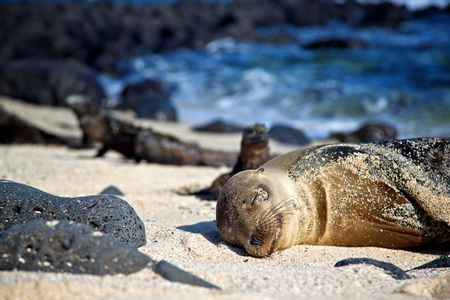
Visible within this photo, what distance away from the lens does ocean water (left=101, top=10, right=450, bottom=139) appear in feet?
41.7

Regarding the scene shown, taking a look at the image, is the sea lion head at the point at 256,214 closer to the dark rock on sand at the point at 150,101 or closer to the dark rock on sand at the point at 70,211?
the dark rock on sand at the point at 70,211

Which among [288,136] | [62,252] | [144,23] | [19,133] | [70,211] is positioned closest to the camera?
[62,252]

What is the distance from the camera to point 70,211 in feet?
10.4

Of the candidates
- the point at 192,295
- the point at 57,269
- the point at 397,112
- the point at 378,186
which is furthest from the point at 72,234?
the point at 397,112

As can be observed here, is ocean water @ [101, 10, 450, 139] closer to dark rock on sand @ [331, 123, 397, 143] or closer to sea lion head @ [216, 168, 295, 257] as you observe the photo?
dark rock on sand @ [331, 123, 397, 143]

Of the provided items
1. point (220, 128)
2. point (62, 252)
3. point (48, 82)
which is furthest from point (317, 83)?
point (62, 252)

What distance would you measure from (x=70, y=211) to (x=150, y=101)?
1114cm

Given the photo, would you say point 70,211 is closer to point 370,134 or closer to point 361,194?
point 361,194

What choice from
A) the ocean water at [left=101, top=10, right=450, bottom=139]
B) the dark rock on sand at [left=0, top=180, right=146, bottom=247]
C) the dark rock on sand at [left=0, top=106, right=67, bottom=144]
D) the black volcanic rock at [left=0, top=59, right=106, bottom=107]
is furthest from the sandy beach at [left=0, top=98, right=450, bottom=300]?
the black volcanic rock at [left=0, top=59, right=106, bottom=107]

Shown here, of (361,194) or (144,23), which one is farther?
(144,23)

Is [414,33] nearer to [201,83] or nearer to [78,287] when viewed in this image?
[201,83]

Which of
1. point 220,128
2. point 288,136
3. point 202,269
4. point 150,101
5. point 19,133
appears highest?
point 202,269

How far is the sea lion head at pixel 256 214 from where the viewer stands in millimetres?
3170

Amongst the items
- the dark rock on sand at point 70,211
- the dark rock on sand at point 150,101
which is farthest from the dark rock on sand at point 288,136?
the dark rock on sand at point 70,211
